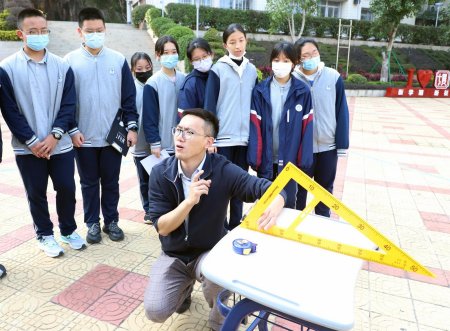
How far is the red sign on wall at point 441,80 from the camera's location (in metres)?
16.4

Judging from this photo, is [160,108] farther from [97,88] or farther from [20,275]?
[20,275]

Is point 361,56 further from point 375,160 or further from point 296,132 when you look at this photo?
point 296,132

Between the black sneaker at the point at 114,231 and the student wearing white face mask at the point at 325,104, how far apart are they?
1809 millimetres

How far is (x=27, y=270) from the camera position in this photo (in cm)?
278

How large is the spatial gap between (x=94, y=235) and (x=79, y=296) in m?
0.79

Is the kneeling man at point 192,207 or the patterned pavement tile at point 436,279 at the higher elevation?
the kneeling man at point 192,207

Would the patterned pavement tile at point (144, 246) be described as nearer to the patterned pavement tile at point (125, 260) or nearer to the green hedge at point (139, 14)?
the patterned pavement tile at point (125, 260)

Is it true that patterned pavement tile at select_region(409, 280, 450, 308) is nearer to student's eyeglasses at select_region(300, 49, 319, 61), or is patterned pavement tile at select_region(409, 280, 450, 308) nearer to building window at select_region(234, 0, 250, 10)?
student's eyeglasses at select_region(300, 49, 319, 61)

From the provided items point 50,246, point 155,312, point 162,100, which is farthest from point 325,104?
point 50,246

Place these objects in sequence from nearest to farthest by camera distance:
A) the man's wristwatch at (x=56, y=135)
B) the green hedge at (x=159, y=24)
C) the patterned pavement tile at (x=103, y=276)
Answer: the patterned pavement tile at (x=103, y=276)
the man's wristwatch at (x=56, y=135)
the green hedge at (x=159, y=24)

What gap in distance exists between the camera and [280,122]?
9.30 feet

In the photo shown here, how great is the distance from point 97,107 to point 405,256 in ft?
8.01

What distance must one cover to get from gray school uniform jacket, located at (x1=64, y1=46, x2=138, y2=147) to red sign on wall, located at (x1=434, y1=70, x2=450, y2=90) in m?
17.1

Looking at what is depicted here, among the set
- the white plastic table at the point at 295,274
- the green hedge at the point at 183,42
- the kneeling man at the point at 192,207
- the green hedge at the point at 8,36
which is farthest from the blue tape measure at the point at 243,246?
the green hedge at the point at 8,36
